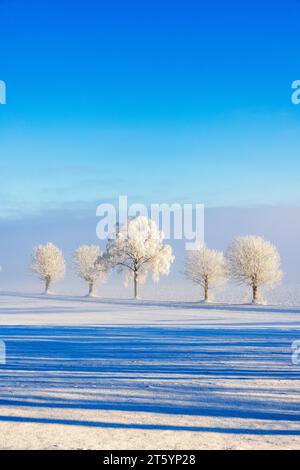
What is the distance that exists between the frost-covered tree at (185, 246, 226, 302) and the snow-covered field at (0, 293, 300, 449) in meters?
54.6

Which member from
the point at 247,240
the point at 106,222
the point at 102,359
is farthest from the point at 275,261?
the point at 102,359

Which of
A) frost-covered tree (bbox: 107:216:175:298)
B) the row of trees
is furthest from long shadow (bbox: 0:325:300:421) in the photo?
frost-covered tree (bbox: 107:216:175:298)

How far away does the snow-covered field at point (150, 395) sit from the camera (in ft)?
28.1

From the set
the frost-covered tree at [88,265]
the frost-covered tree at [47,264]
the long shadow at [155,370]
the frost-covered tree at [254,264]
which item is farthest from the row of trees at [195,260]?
the long shadow at [155,370]

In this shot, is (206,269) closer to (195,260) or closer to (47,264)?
(195,260)

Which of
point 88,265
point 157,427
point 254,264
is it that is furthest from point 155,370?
point 88,265

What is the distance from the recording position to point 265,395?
1157cm

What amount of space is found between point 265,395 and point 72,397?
4264 millimetres

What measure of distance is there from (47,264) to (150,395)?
291ft

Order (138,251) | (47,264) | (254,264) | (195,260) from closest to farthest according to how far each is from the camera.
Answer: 1. (254,264)
2. (138,251)
3. (195,260)
4. (47,264)

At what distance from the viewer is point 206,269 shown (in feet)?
250

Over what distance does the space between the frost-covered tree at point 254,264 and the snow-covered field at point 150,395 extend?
153 ft

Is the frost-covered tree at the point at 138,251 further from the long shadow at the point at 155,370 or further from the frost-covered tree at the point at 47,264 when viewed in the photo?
the long shadow at the point at 155,370
